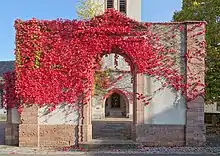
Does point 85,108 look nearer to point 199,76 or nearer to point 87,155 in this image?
point 87,155

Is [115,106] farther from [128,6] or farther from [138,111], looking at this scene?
[138,111]

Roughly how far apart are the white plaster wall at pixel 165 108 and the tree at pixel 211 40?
5428 millimetres

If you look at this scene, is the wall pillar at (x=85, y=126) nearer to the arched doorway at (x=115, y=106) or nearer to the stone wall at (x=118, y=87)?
the stone wall at (x=118, y=87)

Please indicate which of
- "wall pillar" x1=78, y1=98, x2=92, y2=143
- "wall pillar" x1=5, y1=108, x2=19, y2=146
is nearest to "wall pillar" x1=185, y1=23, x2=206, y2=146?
"wall pillar" x1=78, y1=98, x2=92, y2=143

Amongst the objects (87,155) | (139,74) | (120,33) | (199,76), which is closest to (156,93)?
(139,74)

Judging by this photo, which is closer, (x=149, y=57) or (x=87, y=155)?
(x=87, y=155)

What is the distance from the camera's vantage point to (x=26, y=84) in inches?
524

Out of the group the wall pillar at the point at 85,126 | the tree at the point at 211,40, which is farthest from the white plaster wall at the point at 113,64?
the wall pillar at the point at 85,126

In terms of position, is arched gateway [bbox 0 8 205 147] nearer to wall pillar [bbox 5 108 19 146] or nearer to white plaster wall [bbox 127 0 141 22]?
wall pillar [bbox 5 108 19 146]

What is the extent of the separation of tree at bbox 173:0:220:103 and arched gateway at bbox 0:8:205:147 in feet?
16.9

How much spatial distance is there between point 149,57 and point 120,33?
1501 mm

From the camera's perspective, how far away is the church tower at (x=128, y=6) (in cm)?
3288

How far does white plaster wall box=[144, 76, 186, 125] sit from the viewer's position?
13.4 metres

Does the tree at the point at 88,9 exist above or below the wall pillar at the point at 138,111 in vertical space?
above
